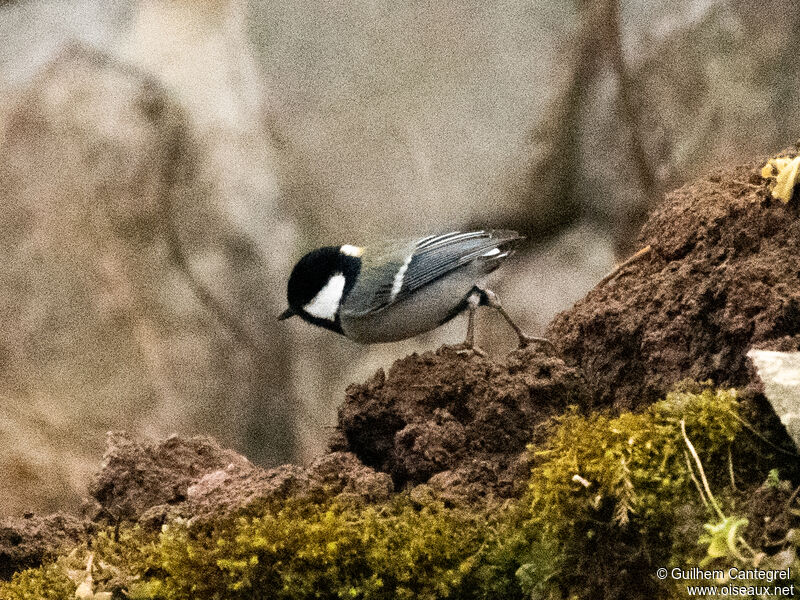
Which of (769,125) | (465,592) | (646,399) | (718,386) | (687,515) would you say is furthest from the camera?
(769,125)

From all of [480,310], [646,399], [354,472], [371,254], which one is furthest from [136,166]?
[646,399]

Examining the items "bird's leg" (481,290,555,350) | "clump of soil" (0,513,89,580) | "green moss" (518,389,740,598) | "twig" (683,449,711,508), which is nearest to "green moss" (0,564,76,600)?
"clump of soil" (0,513,89,580)

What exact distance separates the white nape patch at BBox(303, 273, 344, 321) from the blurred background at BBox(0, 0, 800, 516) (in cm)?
22

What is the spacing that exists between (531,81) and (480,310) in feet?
2.46

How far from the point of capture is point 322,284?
2484 mm

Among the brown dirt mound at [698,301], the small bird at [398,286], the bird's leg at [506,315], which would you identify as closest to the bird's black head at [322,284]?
the small bird at [398,286]

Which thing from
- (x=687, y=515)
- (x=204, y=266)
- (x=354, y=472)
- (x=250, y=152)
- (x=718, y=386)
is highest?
(x=250, y=152)

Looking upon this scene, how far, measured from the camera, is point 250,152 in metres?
2.65

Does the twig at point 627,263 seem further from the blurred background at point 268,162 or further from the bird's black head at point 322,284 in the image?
the bird's black head at point 322,284

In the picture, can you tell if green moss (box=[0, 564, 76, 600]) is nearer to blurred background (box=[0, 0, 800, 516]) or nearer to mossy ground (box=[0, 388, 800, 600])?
mossy ground (box=[0, 388, 800, 600])

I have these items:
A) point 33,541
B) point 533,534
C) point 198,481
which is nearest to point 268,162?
point 198,481

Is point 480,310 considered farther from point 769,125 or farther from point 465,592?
point 465,592

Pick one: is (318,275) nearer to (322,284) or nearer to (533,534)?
(322,284)

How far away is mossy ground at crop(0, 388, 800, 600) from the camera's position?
1.39 metres
